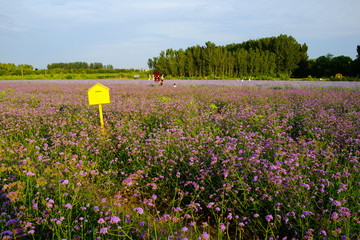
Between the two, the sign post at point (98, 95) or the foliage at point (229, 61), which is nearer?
the sign post at point (98, 95)

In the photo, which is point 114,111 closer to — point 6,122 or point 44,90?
point 6,122

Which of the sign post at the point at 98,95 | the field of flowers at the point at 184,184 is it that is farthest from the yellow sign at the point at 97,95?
the field of flowers at the point at 184,184

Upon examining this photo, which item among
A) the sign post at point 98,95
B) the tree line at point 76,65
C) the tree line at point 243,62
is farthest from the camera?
the tree line at point 76,65

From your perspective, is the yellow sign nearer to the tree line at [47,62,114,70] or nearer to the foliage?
the foliage

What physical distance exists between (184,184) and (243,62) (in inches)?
1453

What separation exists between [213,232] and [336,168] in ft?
5.32

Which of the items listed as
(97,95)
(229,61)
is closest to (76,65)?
(229,61)

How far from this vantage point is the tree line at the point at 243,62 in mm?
36812

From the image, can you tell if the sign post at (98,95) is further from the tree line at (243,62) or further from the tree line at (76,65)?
the tree line at (76,65)

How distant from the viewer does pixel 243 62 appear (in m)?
37.2

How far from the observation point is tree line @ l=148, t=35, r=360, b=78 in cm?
3681

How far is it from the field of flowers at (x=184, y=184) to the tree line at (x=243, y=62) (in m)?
32.2

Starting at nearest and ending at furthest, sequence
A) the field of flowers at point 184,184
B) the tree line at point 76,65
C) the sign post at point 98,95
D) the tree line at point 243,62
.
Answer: the field of flowers at point 184,184
the sign post at point 98,95
the tree line at point 243,62
the tree line at point 76,65

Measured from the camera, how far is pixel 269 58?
3719cm
